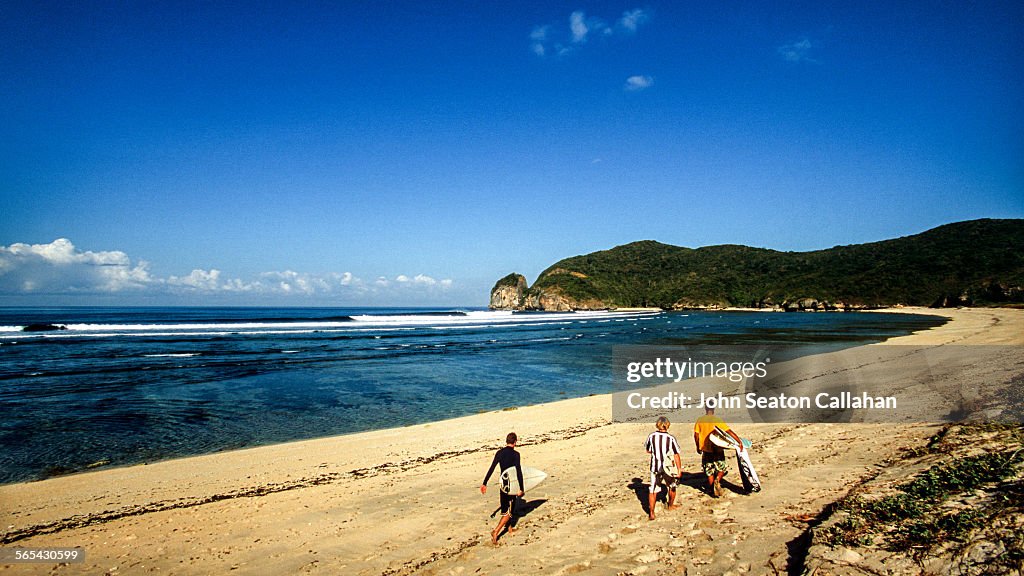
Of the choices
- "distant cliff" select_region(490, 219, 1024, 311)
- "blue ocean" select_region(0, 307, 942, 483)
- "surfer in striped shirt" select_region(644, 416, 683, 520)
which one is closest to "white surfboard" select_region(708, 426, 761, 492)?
"surfer in striped shirt" select_region(644, 416, 683, 520)

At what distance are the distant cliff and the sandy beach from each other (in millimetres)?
98458

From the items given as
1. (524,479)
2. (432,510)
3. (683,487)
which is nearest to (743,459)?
(683,487)

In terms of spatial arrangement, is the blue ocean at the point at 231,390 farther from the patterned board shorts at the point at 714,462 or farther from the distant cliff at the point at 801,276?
the distant cliff at the point at 801,276

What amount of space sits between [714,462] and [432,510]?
4.76 meters

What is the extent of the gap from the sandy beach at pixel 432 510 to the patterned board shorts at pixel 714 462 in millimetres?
425

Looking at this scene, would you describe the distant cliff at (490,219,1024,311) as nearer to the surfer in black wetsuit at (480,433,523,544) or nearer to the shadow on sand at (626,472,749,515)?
the shadow on sand at (626,472,749,515)

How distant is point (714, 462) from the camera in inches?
300

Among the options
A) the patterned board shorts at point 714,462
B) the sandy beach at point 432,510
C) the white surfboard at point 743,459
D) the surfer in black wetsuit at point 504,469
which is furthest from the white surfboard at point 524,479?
the white surfboard at point 743,459

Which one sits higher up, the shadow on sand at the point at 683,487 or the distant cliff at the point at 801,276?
the distant cliff at the point at 801,276

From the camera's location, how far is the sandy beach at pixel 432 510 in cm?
607

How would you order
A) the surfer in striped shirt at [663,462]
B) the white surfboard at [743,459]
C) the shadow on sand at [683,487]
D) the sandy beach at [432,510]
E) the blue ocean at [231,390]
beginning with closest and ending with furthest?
the sandy beach at [432,510], the surfer in striped shirt at [663,462], the white surfboard at [743,459], the shadow on sand at [683,487], the blue ocean at [231,390]

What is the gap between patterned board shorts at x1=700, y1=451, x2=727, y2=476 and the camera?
7.57 metres

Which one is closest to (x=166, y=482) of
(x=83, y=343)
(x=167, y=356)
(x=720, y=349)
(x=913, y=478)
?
(x=913, y=478)

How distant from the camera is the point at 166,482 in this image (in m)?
9.54
